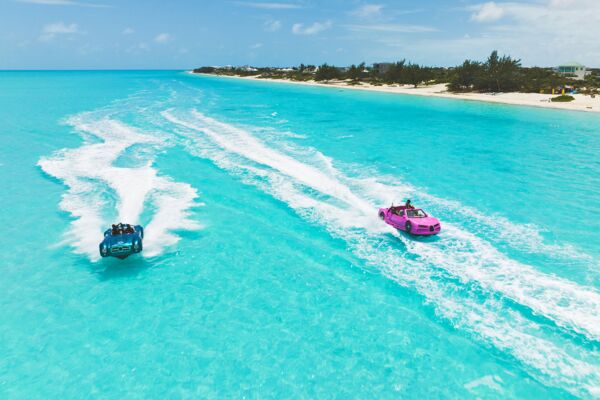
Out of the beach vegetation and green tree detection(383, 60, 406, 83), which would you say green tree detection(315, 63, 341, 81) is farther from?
the beach vegetation

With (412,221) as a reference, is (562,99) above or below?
above

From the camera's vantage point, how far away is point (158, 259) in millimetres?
18719

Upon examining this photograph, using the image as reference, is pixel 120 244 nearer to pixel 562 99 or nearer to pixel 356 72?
pixel 562 99

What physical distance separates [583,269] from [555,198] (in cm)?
1081

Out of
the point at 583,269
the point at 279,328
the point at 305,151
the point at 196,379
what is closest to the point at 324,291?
the point at 279,328

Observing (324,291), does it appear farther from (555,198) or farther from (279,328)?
(555,198)

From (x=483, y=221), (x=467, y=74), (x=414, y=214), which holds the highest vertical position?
(x=467, y=74)

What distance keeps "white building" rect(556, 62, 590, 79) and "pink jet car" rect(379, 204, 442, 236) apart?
13877 cm

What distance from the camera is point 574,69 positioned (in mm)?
125938

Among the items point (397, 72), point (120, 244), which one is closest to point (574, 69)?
point (397, 72)

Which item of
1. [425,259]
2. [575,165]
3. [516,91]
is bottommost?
[425,259]

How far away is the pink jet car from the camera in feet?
65.7

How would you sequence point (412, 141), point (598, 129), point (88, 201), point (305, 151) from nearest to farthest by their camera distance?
point (88, 201) < point (305, 151) < point (412, 141) < point (598, 129)

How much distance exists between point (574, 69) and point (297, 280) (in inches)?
5966
